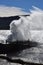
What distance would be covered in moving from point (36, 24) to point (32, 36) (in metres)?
11.7

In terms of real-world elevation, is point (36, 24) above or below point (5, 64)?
above

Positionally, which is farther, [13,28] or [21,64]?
[13,28]

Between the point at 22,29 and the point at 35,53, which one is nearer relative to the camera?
the point at 35,53

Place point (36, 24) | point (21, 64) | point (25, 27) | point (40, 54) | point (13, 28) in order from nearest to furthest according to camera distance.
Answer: point (21, 64)
point (40, 54)
point (13, 28)
point (25, 27)
point (36, 24)

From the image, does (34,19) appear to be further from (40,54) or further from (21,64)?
(21,64)

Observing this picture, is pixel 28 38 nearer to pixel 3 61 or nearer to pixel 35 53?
pixel 35 53

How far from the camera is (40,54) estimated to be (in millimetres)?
15547

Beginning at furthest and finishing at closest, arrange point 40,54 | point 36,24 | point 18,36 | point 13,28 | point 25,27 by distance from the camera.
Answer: point 36,24
point 25,27
point 13,28
point 18,36
point 40,54

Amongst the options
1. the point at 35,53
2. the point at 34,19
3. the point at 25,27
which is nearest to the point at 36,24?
the point at 34,19

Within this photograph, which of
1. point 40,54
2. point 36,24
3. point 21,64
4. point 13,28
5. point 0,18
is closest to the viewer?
point 21,64

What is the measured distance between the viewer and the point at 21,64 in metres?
11.5

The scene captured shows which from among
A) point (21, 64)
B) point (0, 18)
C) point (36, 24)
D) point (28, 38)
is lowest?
point (21, 64)

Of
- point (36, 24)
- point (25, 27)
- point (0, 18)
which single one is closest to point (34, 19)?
point (36, 24)

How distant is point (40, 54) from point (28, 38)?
362 inches
